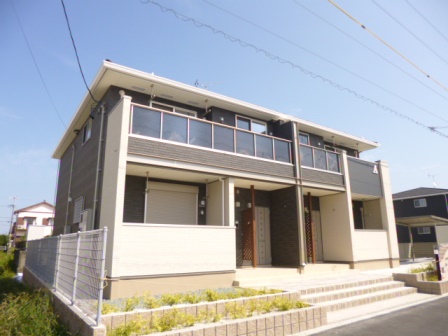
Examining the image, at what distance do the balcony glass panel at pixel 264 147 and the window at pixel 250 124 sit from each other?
168 cm

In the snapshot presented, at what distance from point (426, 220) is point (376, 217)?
8.99 feet

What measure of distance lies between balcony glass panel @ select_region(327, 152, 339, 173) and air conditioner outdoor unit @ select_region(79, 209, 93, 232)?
1014cm

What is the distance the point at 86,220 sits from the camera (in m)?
10.7

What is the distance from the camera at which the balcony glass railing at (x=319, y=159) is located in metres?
13.4

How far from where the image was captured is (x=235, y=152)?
1122 cm

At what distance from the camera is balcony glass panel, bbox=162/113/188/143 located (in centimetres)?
970

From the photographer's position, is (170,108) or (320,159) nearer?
(170,108)

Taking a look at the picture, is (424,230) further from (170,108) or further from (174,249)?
(174,249)

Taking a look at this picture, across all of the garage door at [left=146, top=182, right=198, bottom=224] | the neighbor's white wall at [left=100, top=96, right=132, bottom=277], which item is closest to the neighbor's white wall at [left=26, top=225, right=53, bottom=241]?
the garage door at [left=146, top=182, right=198, bottom=224]

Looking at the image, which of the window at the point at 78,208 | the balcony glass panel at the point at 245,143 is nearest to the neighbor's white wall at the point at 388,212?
the balcony glass panel at the point at 245,143

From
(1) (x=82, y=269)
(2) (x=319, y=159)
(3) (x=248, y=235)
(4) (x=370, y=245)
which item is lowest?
(1) (x=82, y=269)

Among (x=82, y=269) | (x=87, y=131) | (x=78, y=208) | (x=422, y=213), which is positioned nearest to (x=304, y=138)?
(x=87, y=131)

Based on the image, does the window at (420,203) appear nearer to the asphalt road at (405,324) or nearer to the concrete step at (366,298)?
the concrete step at (366,298)

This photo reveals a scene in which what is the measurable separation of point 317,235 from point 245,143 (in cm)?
656
